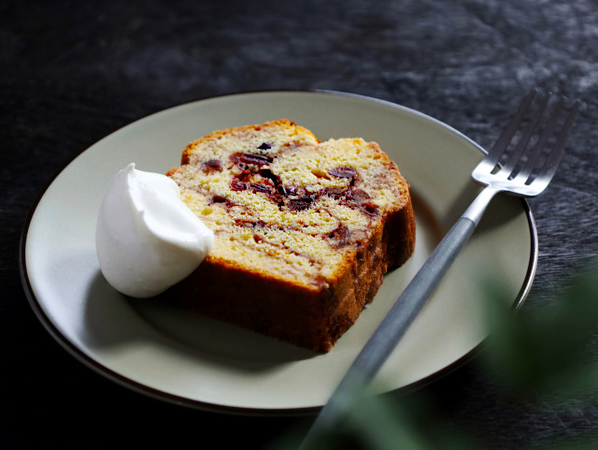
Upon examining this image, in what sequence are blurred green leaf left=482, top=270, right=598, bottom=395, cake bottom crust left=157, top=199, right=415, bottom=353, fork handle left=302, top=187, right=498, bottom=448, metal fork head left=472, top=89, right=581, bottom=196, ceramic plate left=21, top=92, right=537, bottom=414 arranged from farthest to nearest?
metal fork head left=472, top=89, right=581, bottom=196
cake bottom crust left=157, top=199, right=415, bottom=353
ceramic plate left=21, top=92, right=537, bottom=414
fork handle left=302, top=187, right=498, bottom=448
blurred green leaf left=482, top=270, right=598, bottom=395

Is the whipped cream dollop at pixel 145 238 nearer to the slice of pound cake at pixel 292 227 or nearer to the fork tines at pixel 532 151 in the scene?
the slice of pound cake at pixel 292 227

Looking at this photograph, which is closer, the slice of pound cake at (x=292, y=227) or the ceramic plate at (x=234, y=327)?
the ceramic plate at (x=234, y=327)

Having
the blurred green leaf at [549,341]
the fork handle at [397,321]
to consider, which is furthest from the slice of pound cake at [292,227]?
the blurred green leaf at [549,341]

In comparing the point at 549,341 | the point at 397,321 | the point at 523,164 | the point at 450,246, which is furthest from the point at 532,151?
the point at 549,341

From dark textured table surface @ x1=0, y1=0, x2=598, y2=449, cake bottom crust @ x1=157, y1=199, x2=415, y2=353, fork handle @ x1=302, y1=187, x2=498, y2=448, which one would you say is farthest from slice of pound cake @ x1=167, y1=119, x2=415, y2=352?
dark textured table surface @ x1=0, y1=0, x2=598, y2=449

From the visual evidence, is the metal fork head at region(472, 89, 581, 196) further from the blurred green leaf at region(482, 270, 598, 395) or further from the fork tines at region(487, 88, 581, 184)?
the blurred green leaf at region(482, 270, 598, 395)

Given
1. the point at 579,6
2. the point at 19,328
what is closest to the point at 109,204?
the point at 19,328

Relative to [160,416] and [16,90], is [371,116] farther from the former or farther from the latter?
[16,90]

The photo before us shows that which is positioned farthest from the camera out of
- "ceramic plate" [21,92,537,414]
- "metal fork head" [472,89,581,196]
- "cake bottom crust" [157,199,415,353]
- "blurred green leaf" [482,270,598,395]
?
"metal fork head" [472,89,581,196]
